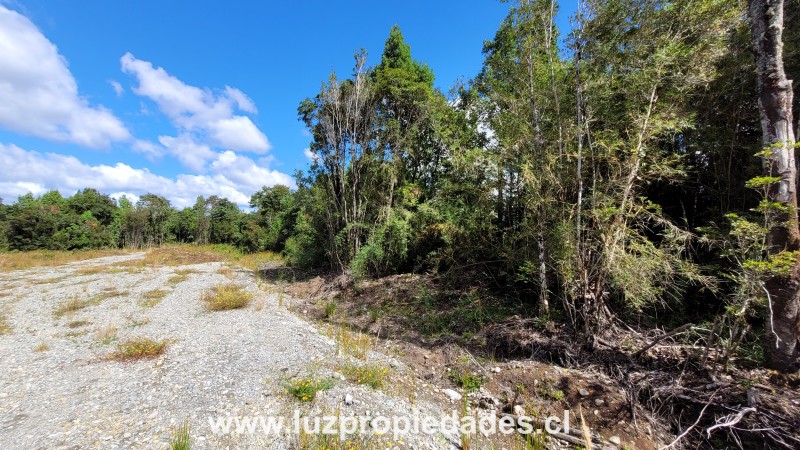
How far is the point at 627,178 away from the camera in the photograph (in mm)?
3871

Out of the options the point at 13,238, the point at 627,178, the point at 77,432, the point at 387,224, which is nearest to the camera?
the point at 77,432

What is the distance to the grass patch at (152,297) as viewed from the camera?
25.4ft

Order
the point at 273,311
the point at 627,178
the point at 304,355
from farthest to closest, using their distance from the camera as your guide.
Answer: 1. the point at 273,311
2. the point at 304,355
3. the point at 627,178

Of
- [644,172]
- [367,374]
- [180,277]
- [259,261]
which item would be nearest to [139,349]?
[367,374]

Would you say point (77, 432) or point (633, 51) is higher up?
point (633, 51)

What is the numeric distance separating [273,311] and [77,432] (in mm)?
4415

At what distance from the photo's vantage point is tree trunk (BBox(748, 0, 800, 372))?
2.88 m

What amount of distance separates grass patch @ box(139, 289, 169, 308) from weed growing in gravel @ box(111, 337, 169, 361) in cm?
335

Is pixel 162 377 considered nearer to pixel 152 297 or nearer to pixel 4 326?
pixel 4 326

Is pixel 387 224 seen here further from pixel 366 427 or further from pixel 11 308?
pixel 11 308

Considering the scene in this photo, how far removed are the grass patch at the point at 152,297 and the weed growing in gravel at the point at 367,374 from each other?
702cm

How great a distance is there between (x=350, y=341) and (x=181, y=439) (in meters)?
2.91

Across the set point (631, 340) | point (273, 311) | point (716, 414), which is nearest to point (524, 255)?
point (631, 340)

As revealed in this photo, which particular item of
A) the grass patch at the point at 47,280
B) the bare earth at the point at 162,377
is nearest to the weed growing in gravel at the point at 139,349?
the bare earth at the point at 162,377
